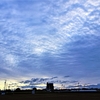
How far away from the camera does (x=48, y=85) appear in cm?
19738
